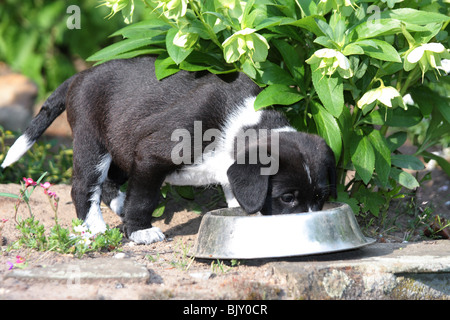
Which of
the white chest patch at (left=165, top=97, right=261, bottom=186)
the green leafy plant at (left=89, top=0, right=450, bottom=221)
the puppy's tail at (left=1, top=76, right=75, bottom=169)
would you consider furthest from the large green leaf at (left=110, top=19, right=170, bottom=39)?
the white chest patch at (left=165, top=97, right=261, bottom=186)

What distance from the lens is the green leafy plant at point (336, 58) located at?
347 cm

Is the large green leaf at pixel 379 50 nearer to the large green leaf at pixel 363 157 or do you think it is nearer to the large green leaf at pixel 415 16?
the large green leaf at pixel 415 16

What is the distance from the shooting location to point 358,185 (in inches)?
173

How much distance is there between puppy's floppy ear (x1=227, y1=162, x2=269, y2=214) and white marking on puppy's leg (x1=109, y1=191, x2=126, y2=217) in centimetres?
156

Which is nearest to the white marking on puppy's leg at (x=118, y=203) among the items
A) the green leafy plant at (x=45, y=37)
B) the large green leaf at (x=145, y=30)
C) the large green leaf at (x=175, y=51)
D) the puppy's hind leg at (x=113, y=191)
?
the puppy's hind leg at (x=113, y=191)

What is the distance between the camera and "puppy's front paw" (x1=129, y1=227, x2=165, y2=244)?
404cm

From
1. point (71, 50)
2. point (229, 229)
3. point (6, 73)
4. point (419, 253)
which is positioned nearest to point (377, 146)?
point (419, 253)

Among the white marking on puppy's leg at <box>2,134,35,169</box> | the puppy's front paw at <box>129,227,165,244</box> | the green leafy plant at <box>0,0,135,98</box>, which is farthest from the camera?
the green leafy plant at <box>0,0,135,98</box>

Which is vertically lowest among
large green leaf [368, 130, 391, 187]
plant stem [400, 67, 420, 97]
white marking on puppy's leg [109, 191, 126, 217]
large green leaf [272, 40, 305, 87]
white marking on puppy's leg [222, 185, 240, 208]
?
white marking on puppy's leg [109, 191, 126, 217]

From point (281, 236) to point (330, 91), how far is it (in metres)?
0.92

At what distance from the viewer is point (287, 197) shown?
140 inches

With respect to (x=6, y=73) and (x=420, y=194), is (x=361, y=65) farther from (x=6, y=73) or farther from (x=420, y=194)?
(x=6, y=73)

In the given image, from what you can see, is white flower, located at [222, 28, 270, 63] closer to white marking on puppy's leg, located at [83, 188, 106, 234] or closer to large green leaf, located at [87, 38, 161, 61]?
large green leaf, located at [87, 38, 161, 61]
